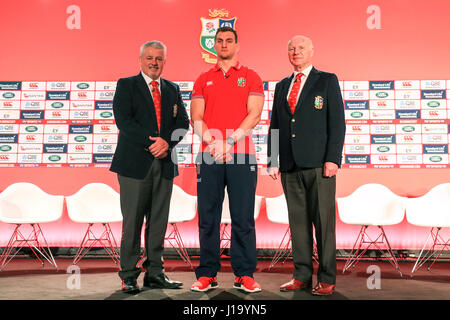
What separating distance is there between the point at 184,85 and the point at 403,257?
11.9 feet

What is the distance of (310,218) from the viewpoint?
293 centimetres

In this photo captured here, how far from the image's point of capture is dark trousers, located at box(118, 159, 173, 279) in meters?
2.82

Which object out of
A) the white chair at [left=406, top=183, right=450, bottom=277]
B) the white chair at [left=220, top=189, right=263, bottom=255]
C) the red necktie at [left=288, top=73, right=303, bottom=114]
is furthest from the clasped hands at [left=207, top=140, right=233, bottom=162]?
the white chair at [left=406, top=183, right=450, bottom=277]

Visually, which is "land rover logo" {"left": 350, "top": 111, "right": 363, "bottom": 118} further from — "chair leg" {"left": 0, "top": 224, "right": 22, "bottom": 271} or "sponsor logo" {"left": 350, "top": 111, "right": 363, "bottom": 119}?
"chair leg" {"left": 0, "top": 224, "right": 22, "bottom": 271}

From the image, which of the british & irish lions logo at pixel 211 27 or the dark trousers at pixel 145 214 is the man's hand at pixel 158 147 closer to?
the dark trousers at pixel 145 214

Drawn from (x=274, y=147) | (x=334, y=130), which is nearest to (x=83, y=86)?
(x=274, y=147)

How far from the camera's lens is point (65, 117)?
5.19 m

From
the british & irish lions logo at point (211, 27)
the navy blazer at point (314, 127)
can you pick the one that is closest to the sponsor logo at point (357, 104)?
the british & irish lions logo at point (211, 27)

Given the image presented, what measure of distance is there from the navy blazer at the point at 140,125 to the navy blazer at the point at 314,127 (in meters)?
0.86

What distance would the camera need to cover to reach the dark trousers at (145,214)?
2.82 m

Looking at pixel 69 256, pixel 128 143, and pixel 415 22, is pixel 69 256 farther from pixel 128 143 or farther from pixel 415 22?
pixel 415 22

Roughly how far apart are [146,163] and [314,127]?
4.33ft
